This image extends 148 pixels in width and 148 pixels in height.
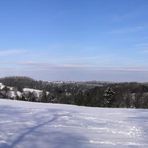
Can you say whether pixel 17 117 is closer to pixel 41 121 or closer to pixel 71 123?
pixel 41 121

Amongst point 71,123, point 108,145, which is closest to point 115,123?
Answer: point 71,123

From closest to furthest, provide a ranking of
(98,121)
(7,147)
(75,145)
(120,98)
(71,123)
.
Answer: (7,147) → (75,145) → (71,123) → (98,121) → (120,98)

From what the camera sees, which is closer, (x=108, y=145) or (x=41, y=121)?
(x=108, y=145)

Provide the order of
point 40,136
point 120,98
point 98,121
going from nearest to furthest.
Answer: point 40,136
point 98,121
point 120,98

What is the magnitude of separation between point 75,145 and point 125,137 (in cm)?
107

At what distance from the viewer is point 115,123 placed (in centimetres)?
676

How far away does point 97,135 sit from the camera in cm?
545

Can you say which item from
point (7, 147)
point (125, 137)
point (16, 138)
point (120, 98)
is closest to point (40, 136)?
Result: point (16, 138)

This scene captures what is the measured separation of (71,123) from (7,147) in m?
2.33

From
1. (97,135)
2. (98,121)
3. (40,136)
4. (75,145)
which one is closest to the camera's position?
(75,145)

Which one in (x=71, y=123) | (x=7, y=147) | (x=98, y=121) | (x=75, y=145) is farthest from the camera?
(x=98, y=121)

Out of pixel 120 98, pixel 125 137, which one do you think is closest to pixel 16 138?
pixel 125 137

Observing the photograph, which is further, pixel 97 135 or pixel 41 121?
pixel 41 121

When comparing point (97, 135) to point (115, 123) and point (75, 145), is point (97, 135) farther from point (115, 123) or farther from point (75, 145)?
point (115, 123)
